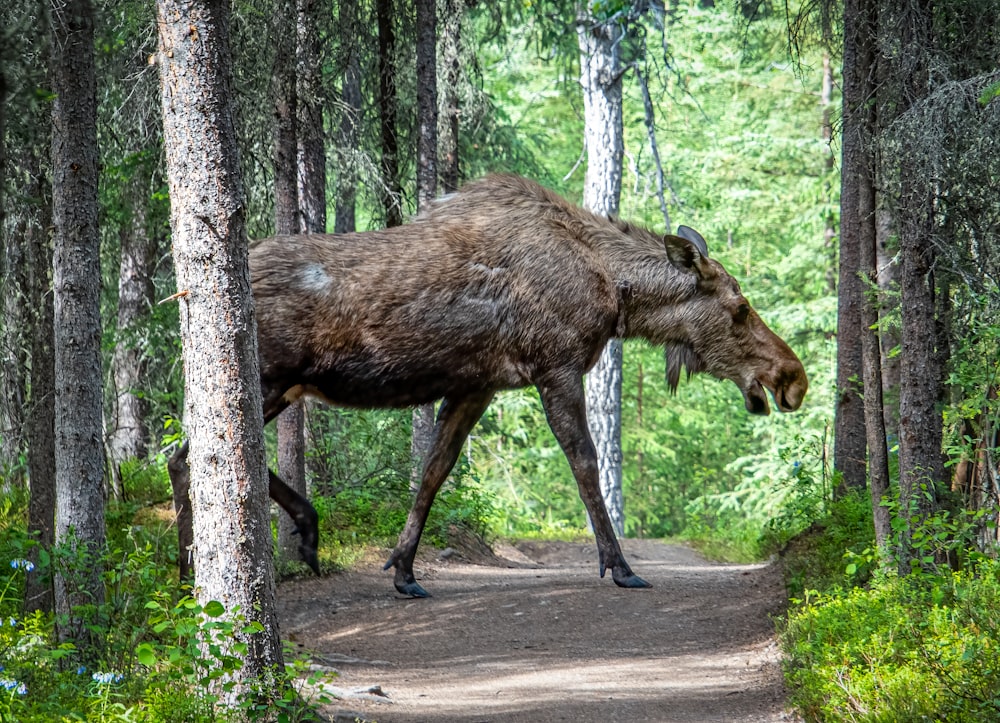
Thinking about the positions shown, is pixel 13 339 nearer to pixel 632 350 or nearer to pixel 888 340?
pixel 888 340

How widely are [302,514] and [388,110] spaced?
273 inches

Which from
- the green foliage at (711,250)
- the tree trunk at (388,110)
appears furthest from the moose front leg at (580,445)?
the green foliage at (711,250)

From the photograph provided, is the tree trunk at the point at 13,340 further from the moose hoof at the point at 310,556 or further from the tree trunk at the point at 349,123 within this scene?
the tree trunk at the point at 349,123

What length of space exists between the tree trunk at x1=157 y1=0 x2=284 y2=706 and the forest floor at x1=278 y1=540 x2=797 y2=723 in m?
0.98

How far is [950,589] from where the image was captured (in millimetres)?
5961

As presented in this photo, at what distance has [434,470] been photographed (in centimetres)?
896

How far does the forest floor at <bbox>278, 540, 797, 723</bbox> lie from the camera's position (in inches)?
235

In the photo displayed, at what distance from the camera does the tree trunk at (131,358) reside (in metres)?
12.5

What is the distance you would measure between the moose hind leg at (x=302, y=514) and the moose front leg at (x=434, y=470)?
42.2 inches

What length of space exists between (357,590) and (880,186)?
5.21 meters

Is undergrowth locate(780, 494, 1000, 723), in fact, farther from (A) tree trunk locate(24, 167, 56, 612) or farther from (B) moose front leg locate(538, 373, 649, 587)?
(A) tree trunk locate(24, 167, 56, 612)

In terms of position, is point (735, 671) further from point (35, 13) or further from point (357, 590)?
point (35, 13)

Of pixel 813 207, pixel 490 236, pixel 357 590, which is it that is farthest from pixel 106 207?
pixel 813 207

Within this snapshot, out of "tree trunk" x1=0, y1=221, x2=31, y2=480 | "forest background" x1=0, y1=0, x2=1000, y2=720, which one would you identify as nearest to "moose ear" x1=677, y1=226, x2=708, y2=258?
"forest background" x1=0, y1=0, x2=1000, y2=720
